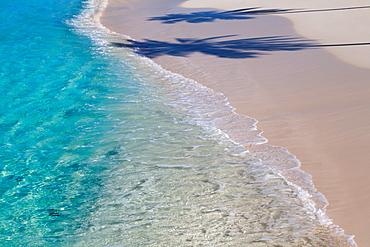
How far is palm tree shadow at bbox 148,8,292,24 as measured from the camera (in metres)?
18.2

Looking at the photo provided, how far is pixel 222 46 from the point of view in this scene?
42.9 feet

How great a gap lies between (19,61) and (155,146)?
8.17 meters

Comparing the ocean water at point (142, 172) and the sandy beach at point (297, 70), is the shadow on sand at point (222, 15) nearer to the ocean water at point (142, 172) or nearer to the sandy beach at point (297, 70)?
the sandy beach at point (297, 70)

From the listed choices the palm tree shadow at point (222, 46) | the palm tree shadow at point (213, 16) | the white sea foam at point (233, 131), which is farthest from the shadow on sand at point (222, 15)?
the white sea foam at point (233, 131)

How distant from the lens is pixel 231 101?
27.5ft

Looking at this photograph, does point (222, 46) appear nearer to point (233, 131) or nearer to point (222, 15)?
point (222, 15)

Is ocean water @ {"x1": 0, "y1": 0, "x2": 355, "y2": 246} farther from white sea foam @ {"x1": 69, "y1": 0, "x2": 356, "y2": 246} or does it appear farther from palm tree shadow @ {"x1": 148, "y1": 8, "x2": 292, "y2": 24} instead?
palm tree shadow @ {"x1": 148, "y1": 8, "x2": 292, "y2": 24}

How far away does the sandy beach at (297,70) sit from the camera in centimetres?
533

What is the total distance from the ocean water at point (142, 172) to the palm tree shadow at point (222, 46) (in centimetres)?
248

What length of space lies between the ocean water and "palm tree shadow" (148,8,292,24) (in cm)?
856

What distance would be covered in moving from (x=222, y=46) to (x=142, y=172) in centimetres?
816

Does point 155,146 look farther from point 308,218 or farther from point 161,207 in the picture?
point 308,218

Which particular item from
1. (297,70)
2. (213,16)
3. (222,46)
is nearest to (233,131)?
(297,70)

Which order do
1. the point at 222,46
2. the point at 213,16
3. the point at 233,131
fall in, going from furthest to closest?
the point at 213,16 < the point at 222,46 < the point at 233,131
